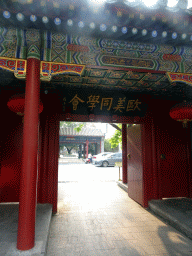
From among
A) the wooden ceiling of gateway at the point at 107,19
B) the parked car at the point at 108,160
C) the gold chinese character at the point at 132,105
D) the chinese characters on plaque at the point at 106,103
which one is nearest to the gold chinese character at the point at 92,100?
the chinese characters on plaque at the point at 106,103

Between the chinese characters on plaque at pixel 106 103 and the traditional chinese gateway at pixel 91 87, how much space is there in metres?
0.03

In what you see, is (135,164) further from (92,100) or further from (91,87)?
(91,87)

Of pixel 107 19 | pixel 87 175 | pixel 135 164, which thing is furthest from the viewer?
pixel 87 175

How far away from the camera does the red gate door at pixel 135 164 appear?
4.82 m

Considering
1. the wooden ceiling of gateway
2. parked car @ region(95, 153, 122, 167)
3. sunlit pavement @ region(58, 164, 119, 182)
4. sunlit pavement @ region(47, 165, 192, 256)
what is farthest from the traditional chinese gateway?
parked car @ region(95, 153, 122, 167)

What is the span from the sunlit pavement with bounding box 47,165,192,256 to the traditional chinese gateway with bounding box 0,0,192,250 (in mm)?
617

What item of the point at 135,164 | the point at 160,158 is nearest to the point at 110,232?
the point at 135,164

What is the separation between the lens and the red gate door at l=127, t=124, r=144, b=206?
4.82m

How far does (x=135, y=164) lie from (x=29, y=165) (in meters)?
3.53

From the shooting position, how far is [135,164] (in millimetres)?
5152

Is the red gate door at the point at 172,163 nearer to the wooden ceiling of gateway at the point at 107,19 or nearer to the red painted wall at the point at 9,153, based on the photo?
the wooden ceiling of gateway at the point at 107,19

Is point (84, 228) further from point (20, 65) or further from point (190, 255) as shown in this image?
point (20, 65)

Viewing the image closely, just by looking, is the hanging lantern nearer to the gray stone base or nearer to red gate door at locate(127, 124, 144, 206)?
red gate door at locate(127, 124, 144, 206)

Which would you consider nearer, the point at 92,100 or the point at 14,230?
the point at 14,230
